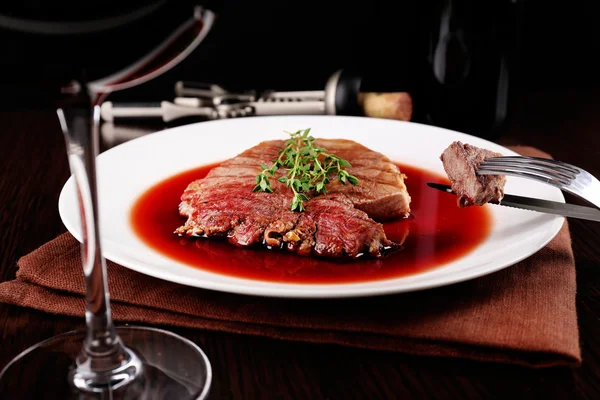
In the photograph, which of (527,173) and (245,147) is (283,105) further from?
(527,173)

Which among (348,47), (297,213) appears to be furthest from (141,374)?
(348,47)

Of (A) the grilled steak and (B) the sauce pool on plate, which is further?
(A) the grilled steak

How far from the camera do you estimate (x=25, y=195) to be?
94.0 inches

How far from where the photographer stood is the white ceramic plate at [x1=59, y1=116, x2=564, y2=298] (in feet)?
4.67

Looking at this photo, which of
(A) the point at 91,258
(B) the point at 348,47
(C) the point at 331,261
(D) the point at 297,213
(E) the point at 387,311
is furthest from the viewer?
(B) the point at 348,47

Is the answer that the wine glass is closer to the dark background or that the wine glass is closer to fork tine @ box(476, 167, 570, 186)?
fork tine @ box(476, 167, 570, 186)

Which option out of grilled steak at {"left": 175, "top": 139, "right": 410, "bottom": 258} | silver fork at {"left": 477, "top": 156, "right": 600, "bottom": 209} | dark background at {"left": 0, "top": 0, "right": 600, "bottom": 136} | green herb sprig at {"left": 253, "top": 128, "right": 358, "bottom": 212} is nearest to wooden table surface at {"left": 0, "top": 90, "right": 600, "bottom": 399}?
silver fork at {"left": 477, "top": 156, "right": 600, "bottom": 209}

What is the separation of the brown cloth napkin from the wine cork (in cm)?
151

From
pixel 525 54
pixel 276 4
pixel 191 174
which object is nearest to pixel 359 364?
pixel 191 174

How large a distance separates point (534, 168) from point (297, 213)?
617mm

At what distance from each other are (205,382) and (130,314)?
1.08 ft

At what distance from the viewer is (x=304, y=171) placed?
2018mm

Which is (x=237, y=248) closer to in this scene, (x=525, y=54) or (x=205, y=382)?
(x=205, y=382)

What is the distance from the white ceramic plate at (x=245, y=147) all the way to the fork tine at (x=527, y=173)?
9cm
